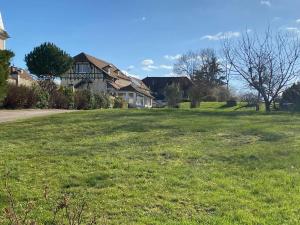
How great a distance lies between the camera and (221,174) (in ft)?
26.9

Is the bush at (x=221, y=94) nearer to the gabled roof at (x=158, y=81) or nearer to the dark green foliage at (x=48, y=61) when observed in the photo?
the gabled roof at (x=158, y=81)

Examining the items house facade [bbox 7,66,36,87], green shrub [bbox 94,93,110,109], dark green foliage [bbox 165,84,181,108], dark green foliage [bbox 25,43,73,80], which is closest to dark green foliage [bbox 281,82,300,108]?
green shrub [bbox 94,93,110,109]

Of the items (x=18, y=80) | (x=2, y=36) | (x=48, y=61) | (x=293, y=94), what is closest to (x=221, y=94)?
(x=48, y=61)

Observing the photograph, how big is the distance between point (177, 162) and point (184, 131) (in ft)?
13.8

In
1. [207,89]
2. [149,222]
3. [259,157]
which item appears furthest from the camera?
[207,89]

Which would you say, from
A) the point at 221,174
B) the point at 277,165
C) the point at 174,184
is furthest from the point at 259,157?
the point at 174,184

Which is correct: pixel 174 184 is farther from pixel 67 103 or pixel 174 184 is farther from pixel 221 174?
pixel 67 103

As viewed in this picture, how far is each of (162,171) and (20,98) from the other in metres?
19.4

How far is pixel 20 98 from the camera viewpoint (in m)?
26.1

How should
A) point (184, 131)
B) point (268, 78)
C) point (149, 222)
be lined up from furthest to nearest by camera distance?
point (268, 78) → point (184, 131) → point (149, 222)

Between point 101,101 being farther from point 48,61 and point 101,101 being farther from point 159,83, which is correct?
point 159,83

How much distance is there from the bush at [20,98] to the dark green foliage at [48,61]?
614 inches

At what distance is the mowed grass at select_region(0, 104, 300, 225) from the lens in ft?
20.5

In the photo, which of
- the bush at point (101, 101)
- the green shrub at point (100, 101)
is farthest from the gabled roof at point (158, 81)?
the green shrub at point (100, 101)
